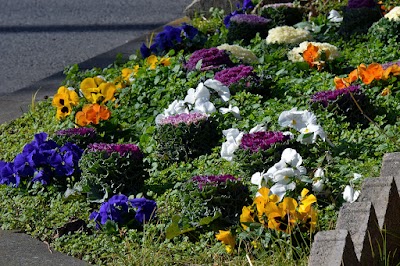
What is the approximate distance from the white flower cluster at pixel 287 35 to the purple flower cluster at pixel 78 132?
2041mm

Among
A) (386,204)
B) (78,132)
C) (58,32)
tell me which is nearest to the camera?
(386,204)

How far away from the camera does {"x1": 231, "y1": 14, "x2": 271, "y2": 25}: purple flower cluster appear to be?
701 centimetres

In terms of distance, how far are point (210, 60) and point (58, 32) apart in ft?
14.7

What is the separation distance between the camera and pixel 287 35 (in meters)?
6.66

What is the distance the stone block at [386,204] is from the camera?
3.34 meters

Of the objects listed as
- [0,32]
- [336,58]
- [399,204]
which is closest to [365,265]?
[399,204]

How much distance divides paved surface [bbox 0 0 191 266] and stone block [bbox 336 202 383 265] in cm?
352

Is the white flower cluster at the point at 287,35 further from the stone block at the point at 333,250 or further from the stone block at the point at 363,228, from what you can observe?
the stone block at the point at 333,250

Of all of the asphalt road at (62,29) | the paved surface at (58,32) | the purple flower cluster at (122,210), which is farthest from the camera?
the asphalt road at (62,29)

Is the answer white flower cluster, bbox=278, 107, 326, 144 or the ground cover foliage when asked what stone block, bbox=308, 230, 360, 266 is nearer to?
the ground cover foliage

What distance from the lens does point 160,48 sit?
265 inches

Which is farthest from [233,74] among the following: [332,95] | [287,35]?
[287,35]

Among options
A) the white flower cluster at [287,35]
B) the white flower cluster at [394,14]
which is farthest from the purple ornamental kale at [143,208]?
the white flower cluster at [394,14]

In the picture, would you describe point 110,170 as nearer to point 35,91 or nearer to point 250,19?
point 35,91
